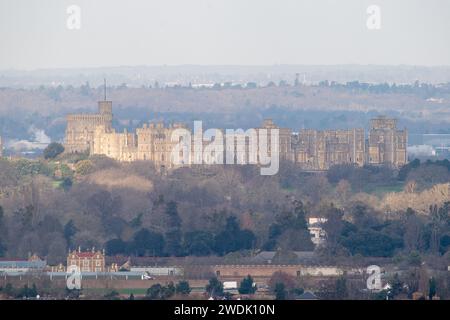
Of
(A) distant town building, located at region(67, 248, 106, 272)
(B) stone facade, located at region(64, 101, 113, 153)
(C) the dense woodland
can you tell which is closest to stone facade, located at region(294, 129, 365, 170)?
(C) the dense woodland

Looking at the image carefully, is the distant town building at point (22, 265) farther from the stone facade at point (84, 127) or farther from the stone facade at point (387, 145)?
the stone facade at point (84, 127)

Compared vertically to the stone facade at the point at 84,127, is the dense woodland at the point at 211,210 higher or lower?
higher

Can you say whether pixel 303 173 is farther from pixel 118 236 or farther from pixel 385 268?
pixel 385 268

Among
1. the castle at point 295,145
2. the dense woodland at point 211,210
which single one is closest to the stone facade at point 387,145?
the castle at point 295,145

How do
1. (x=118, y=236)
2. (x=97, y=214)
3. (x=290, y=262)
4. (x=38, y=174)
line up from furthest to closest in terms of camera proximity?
(x=38, y=174) < (x=97, y=214) < (x=118, y=236) < (x=290, y=262)

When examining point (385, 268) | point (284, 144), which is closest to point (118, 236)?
point (385, 268)

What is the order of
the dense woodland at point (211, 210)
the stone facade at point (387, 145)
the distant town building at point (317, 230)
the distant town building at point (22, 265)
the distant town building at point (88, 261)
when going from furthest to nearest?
1. the stone facade at point (387, 145)
2. the distant town building at point (317, 230)
3. the dense woodland at point (211, 210)
4. the distant town building at point (88, 261)
5. the distant town building at point (22, 265)
